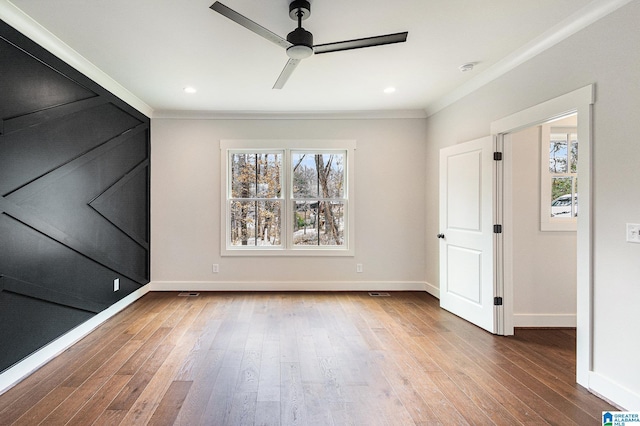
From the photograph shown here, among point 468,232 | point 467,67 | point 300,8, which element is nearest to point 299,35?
point 300,8

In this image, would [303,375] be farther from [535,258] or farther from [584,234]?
[535,258]

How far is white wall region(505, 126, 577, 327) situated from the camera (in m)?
3.57

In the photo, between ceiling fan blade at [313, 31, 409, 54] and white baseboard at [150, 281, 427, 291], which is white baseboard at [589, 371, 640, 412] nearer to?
ceiling fan blade at [313, 31, 409, 54]

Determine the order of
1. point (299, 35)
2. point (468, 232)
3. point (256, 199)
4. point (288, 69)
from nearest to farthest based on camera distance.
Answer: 1. point (299, 35)
2. point (288, 69)
3. point (468, 232)
4. point (256, 199)

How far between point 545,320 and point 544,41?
272cm

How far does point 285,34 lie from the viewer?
2.71 m

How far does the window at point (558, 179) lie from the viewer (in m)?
3.57

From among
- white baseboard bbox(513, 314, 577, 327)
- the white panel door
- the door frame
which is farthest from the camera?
white baseboard bbox(513, 314, 577, 327)

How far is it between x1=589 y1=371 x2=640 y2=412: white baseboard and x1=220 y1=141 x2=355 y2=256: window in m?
3.12

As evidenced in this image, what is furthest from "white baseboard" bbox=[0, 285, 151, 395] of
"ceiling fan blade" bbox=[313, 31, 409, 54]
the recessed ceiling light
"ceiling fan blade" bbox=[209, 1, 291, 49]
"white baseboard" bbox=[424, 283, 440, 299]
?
the recessed ceiling light

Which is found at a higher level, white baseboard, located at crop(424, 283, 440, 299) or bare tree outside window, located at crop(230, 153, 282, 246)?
bare tree outside window, located at crop(230, 153, 282, 246)

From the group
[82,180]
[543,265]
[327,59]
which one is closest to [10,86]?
[82,180]

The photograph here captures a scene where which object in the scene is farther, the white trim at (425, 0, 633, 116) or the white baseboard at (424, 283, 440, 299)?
the white baseboard at (424, 283, 440, 299)

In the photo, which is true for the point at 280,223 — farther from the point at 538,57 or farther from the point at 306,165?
the point at 538,57
